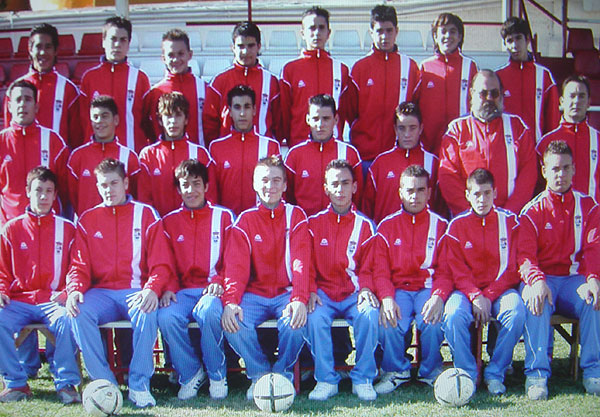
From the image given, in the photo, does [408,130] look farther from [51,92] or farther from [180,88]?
[51,92]

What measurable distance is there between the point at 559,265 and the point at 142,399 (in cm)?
278

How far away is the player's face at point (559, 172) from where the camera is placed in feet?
14.0

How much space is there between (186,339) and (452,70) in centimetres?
281

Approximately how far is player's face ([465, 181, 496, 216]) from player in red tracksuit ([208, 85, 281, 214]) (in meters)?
1.42

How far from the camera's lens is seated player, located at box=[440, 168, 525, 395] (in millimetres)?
3859

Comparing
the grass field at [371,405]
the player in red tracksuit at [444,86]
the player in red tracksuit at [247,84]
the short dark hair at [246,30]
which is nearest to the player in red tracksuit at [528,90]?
the player in red tracksuit at [444,86]

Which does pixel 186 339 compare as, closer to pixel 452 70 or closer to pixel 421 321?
pixel 421 321

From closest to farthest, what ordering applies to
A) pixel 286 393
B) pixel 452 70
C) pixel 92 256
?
pixel 286 393, pixel 92 256, pixel 452 70

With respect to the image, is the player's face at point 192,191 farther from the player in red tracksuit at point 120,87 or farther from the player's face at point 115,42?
the player's face at point 115,42

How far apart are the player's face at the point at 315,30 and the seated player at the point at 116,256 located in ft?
5.88

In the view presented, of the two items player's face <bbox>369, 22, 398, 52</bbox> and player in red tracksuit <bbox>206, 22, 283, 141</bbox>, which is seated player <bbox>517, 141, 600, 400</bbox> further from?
player in red tracksuit <bbox>206, 22, 283, 141</bbox>

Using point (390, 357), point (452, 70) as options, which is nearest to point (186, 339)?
point (390, 357)

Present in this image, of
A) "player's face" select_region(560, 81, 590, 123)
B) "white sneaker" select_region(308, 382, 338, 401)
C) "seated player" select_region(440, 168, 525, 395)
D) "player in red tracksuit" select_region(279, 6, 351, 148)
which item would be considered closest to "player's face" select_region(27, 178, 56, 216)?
"player in red tracksuit" select_region(279, 6, 351, 148)

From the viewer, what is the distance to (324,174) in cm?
455
